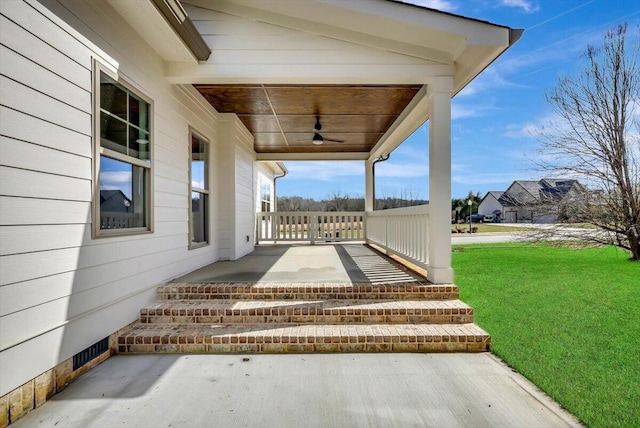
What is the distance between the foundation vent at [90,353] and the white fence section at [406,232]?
366cm

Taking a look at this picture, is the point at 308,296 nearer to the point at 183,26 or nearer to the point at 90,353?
the point at 90,353

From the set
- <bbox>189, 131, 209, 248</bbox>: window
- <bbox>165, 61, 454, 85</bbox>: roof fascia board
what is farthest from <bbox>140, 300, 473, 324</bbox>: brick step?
<bbox>165, 61, 454, 85</bbox>: roof fascia board

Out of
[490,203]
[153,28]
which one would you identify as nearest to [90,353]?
[153,28]

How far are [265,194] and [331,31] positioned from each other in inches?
310

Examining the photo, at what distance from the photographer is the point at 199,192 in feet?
16.2

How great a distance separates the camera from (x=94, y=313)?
260cm

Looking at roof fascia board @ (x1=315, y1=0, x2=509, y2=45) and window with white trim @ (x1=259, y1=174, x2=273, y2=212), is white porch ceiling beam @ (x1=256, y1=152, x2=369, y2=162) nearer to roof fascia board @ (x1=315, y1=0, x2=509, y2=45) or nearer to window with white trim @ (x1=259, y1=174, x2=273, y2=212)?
window with white trim @ (x1=259, y1=174, x2=273, y2=212)

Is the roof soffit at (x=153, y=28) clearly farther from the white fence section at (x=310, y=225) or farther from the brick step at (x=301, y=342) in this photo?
the white fence section at (x=310, y=225)

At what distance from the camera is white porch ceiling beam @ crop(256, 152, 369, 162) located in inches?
351

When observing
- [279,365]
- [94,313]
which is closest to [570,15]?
[279,365]

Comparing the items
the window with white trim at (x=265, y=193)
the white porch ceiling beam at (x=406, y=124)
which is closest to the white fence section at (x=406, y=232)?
the white porch ceiling beam at (x=406, y=124)

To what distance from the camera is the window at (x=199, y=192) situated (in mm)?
4676

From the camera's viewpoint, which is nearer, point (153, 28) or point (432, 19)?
point (153, 28)

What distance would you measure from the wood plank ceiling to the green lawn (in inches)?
129
